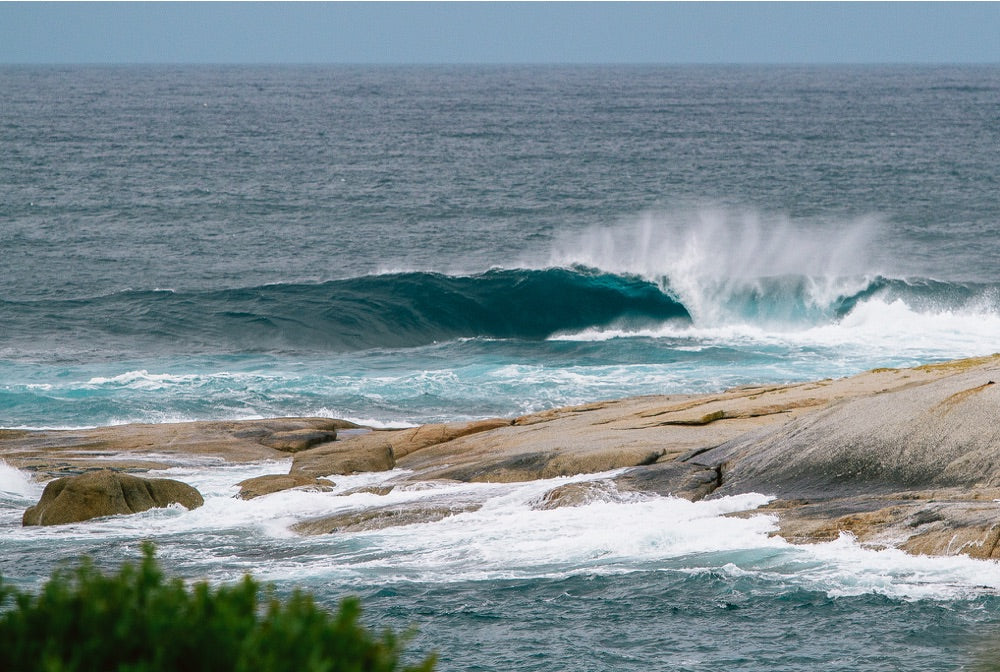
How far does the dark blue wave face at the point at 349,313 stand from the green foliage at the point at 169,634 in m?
32.5

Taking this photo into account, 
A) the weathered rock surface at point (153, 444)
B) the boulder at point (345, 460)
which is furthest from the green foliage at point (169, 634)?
the weathered rock surface at point (153, 444)

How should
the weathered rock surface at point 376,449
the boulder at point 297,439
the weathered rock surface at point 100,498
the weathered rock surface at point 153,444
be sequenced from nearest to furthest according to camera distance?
the weathered rock surface at point 100,498
the weathered rock surface at point 376,449
the weathered rock surface at point 153,444
the boulder at point 297,439

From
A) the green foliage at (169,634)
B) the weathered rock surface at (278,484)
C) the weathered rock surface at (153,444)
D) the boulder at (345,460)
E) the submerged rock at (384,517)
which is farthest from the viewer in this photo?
the weathered rock surface at (153,444)

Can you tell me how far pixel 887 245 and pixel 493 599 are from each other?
44.4 m

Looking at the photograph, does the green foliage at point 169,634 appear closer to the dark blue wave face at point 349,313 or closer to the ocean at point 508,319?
the ocean at point 508,319

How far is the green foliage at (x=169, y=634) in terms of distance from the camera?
525 centimetres

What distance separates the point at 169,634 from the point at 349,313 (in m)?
36.9

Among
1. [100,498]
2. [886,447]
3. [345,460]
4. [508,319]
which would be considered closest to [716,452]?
[886,447]

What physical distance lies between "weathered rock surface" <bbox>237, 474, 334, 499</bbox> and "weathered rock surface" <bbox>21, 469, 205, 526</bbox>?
3.09 feet

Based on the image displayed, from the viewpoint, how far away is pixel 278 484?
19.9 meters

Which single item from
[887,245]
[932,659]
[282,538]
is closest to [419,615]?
[282,538]

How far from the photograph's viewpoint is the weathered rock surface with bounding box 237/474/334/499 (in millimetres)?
19656

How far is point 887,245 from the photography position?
53.9 metres

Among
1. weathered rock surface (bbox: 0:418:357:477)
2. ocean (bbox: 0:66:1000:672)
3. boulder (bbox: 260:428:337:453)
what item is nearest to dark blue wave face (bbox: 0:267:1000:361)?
ocean (bbox: 0:66:1000:672)
